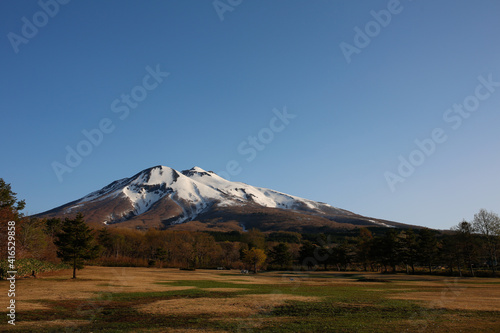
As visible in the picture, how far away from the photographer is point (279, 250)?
330 ft

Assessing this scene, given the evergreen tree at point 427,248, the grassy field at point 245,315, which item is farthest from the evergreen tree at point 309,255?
the grassy field at point 245,315

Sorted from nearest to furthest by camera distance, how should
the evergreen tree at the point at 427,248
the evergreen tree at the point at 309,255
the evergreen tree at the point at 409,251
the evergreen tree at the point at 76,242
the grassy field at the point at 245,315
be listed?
the grassy field at the point at 245,315, the evergreen tree at the point at 76,242, the evergreen tree at the point at 427,248, the evergreen tree at the point at 409,251, the evergreen tree at the point at 309,255

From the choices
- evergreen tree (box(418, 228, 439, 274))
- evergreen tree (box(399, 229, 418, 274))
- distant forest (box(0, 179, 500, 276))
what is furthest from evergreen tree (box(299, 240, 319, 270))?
evergreen tree (box(418, 228, 439, 274))

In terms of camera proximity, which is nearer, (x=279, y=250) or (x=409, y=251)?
(x=409, y=251)

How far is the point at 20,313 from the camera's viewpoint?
20125 millimetres

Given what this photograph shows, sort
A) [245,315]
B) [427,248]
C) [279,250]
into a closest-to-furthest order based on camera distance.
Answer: [245,315] < [427,248] < [279,250]

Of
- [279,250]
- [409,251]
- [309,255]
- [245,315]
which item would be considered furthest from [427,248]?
[245,315]

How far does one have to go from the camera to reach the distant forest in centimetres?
5166

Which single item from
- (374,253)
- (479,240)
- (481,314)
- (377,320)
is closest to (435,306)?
(481,314)

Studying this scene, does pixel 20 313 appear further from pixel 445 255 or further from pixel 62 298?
pixel 445 255

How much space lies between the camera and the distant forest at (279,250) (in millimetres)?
51656

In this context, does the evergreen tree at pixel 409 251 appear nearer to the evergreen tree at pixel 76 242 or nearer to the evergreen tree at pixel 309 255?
the evergreen tree at pixel 309 255

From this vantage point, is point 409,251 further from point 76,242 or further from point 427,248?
point 76,242

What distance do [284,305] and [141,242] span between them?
117953 millimetres
